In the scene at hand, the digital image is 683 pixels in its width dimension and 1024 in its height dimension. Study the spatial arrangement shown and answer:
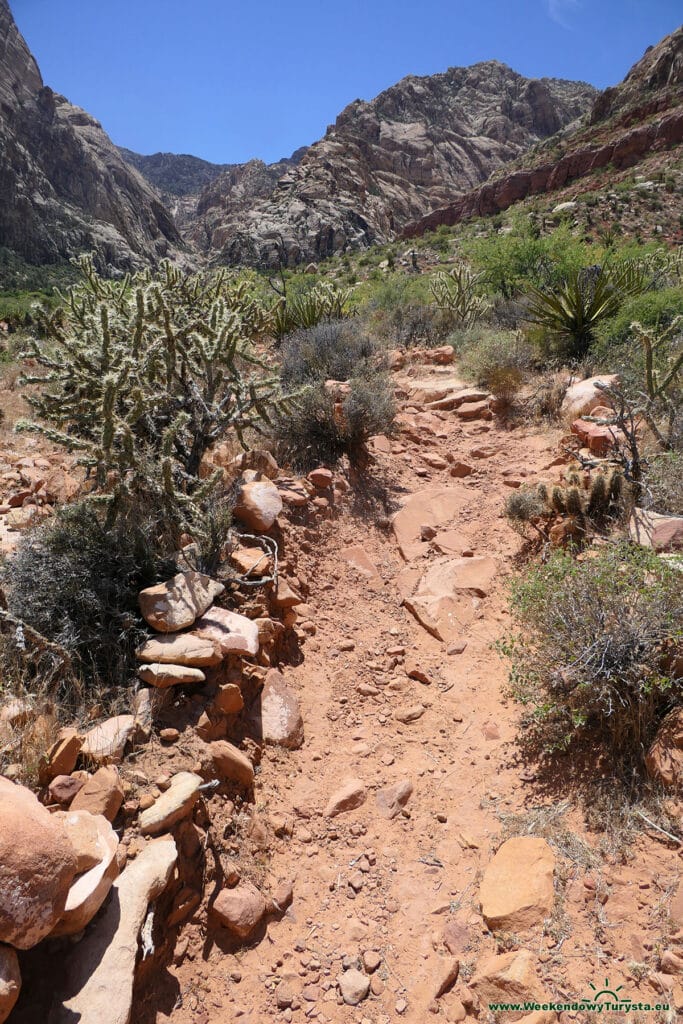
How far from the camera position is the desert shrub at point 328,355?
23.0 ft

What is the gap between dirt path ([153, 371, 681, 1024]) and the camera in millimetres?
2014

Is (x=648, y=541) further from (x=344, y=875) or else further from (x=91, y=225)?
(x=91, y=225)

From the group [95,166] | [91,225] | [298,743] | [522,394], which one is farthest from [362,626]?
[95,166]

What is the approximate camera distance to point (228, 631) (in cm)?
313

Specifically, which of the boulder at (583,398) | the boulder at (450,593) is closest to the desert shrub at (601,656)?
the boulder at (450,593)

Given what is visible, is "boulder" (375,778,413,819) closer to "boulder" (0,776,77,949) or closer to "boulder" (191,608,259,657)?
"boulder" (191,608,259,657)

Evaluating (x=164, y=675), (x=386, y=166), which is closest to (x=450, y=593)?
(x=164, y=675)

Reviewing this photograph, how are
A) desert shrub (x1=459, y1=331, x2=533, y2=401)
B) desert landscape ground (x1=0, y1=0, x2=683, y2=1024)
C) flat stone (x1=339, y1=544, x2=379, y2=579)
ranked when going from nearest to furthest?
1. desert landscape ground (x1=0, y1=0, x2=683, y2=1024)
2. flat stone (x1=339, y1=544, x2=379, y2=579)
3. desert shrub (x1=459, y1=331, x2=533, y2=401)

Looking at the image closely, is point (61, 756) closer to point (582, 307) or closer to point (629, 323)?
point (629, 323)

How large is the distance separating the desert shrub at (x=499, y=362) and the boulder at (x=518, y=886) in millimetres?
5476

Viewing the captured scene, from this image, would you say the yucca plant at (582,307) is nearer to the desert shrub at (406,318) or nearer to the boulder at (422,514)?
the desert shrub at (406,318)

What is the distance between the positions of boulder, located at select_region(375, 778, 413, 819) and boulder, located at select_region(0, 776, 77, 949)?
161 cm

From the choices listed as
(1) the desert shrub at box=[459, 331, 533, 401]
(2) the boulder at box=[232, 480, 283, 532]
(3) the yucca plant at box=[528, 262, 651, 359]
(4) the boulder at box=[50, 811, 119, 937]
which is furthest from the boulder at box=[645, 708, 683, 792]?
(3) the yucca plant at box=[528, 262, 651, 359]

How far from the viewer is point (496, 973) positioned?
195cm
